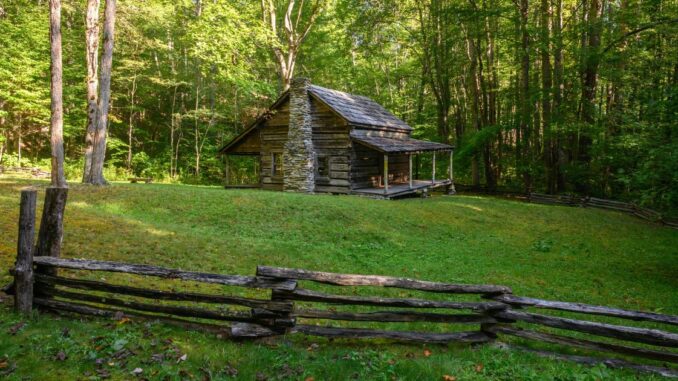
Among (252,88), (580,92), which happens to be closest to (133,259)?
(252,88)

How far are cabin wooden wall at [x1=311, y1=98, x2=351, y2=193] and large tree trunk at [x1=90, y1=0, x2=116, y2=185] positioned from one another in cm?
1162

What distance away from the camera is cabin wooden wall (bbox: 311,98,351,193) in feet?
83.5

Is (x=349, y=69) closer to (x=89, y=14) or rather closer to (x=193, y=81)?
(x=193, y=81)

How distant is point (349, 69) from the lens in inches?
1720

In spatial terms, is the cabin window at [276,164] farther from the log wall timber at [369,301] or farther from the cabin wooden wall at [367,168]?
the log wall timber at [369,301]

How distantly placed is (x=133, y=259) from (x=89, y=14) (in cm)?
1516

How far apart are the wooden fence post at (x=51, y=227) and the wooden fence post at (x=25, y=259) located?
0.92 feet

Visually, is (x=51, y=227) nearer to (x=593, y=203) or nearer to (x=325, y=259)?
(x=325, y=259)

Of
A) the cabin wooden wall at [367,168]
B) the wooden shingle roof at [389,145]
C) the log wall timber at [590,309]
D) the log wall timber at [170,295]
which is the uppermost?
the wooden shingle roof at [389,145]

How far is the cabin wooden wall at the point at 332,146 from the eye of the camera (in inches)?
1001

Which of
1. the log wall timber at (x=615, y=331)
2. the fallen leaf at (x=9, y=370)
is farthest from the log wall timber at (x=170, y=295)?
the log wall timber at (x=615, y=331)

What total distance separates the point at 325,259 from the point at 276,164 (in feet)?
58.8

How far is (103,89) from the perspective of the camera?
63.3ft

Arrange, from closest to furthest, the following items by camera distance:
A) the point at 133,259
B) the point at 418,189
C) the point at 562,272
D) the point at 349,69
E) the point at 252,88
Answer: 1. the point at 133,259
2. the point at 562,272
3. the point at 418,189
4. the point at 252,88
5. the point at 349,69
